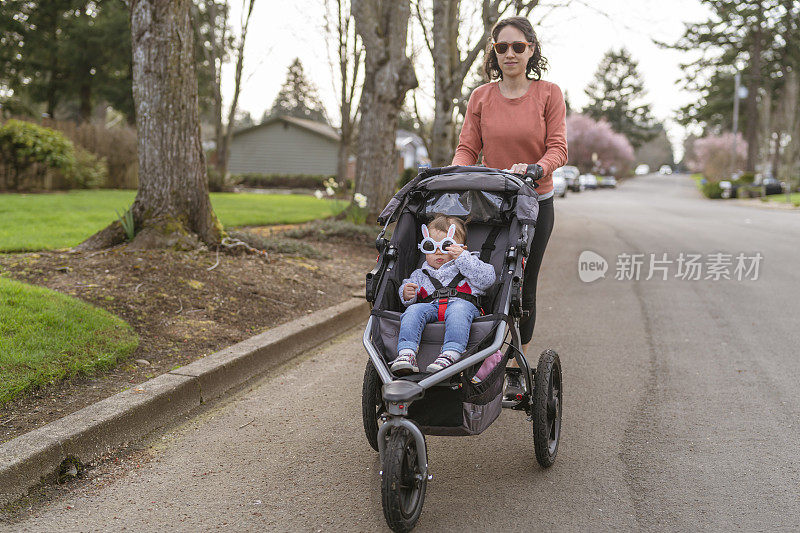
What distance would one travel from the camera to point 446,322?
340 centimetres

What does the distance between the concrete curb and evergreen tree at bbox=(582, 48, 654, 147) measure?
10239 cm

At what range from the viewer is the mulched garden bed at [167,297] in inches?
174

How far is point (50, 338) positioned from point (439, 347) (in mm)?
2811

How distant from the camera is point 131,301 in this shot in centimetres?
590

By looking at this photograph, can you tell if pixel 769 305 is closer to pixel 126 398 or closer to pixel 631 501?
pixel 631 501

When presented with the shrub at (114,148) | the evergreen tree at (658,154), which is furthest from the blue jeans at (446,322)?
the evergreen tree at (658,154)

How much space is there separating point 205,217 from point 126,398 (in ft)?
13.2

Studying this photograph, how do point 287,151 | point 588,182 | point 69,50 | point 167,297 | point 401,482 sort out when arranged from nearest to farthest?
point 401,482, point 167,297, point 69,50, point 287,151, point 588,182

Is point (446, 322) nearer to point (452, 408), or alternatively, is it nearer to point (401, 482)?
point (452, 408)

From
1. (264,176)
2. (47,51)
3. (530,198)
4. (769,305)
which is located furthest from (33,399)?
(264,176)

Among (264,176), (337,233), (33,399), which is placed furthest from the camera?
(264,176)

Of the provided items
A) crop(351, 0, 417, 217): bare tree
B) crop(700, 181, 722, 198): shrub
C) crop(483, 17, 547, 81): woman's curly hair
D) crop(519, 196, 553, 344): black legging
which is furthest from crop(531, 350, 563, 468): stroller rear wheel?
crop(700, 181, 722, 198): shrub

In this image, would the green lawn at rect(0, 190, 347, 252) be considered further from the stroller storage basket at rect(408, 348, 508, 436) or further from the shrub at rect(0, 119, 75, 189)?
the stroller storage basket at rect(408, 348, 508, 436)

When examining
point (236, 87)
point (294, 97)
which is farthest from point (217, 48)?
point (294, 97)
